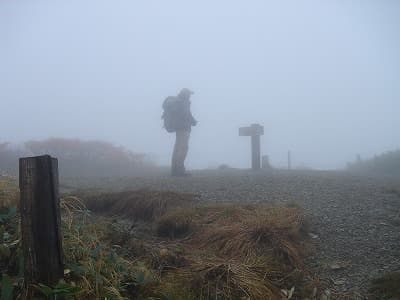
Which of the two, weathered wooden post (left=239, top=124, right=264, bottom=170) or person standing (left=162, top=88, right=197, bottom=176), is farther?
weathered wooden post (left=239, top=124, right=264, bottom=170)

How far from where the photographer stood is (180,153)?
1179 centimetres

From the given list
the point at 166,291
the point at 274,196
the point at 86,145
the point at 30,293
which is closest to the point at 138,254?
the point at 166,291

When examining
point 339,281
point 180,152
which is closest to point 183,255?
point 339,281

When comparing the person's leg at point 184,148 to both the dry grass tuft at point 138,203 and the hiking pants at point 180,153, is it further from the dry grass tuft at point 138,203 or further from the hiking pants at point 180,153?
the dry grass tuft at point 138,203

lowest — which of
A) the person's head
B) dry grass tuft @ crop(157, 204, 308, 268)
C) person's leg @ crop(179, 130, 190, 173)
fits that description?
dry grass tuft @ crop(157, 204, 308, 268)

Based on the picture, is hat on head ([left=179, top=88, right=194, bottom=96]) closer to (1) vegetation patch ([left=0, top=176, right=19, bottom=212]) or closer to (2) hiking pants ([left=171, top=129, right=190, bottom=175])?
(2) hiking pants ([left=171, top=129, right=190, bottom=175])

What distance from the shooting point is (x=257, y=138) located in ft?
47.8

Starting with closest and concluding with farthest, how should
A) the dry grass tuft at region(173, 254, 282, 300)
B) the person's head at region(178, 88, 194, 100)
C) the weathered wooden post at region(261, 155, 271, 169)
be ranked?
the dry grass tuft at region(173, 254, 282, 300) < the person's head at region(178, 88, 194, 100) < the weathered wooden post at region(261, 155, 271, 169)

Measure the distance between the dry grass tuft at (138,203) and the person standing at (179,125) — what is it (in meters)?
5.66

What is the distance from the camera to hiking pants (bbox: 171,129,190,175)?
1167 centimetres

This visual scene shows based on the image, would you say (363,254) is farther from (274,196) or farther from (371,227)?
(274,196)

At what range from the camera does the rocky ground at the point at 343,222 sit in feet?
10.9

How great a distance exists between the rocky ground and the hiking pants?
132 inches

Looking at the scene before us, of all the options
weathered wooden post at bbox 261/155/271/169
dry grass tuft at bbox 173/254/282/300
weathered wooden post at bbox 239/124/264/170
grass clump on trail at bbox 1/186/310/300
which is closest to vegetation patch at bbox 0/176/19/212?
grass clump on trail at bbox 1/186/310/300
